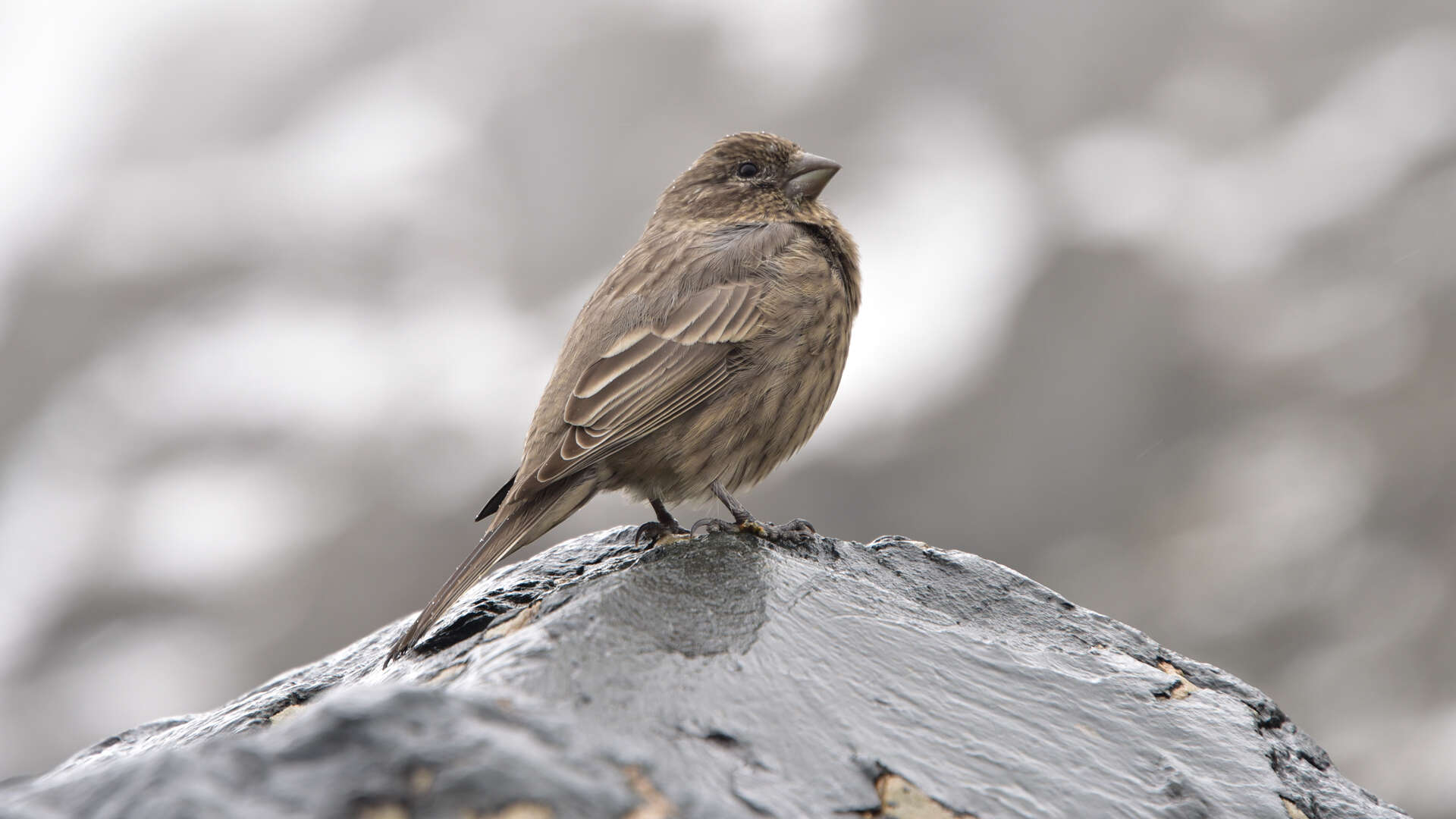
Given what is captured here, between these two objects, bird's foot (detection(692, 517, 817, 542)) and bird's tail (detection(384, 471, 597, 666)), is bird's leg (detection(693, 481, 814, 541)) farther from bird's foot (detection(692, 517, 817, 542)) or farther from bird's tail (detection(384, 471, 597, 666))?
bird's tail (detection(384, 471, 597, 666))

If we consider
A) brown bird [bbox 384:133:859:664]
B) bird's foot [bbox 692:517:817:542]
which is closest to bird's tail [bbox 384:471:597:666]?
brown bird [bbox 384:133:859:664]

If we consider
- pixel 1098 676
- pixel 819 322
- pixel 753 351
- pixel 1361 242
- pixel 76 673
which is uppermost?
pixel 1361 242

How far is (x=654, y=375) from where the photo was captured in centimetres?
526

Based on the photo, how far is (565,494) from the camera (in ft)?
16.5

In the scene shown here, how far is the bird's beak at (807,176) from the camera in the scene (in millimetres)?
6617

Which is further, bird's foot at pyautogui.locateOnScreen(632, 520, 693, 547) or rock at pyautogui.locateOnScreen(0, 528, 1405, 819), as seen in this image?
bird's foot at pyautogui.locateOnScreen(632, 520, 693, 547)

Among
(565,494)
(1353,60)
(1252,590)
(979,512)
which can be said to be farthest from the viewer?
(1353,60)

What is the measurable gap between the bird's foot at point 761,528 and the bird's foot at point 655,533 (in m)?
0.16

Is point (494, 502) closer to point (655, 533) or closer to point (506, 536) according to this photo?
point (655, 533)

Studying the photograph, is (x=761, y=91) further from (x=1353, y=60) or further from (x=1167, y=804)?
(x=1167, y=804)

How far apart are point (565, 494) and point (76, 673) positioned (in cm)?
1091

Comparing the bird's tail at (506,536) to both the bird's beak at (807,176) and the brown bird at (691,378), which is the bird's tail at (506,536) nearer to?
the brown bird at (691,378)

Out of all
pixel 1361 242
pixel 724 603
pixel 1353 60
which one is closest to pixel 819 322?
pixel 724 603

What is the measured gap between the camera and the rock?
2.68 metres
